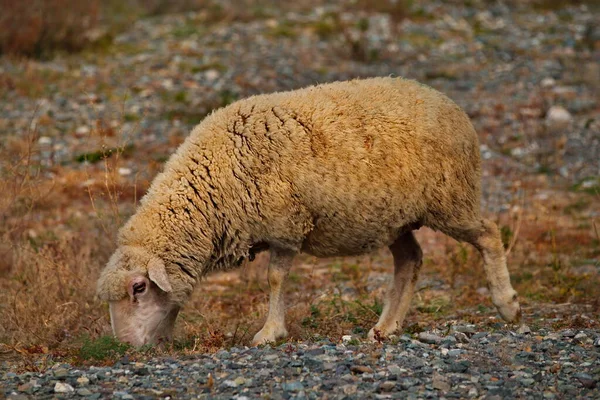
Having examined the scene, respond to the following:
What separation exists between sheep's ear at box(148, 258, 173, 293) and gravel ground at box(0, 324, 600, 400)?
24.8 inches

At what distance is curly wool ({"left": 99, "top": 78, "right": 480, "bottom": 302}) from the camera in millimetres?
6809

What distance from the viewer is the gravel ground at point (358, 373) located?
530cm

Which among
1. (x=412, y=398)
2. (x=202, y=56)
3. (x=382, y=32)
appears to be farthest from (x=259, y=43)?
(x=412, y=398)

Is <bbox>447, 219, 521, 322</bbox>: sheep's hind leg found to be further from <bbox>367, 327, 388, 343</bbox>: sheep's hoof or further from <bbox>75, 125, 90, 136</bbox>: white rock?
<bbox>75, 125, 90, 136</bbox>: white rock

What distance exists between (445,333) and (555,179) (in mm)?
6219

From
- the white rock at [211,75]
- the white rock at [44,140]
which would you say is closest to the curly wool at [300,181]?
the white rock at [44,140]

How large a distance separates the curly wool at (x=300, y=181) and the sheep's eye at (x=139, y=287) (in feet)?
0.50

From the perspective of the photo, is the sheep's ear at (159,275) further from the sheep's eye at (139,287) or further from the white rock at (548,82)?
the white rock at (548,82)

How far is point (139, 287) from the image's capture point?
263 inches

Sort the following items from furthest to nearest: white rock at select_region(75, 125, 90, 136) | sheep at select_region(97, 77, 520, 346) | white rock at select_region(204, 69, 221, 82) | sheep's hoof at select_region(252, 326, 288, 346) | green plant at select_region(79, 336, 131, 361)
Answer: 1. white rock at select_region(204, 69, 221, 82)
2. white rock at select_region(75, 125, 90, 136)
3. sheep's hoof at select_region(252, 326, 288, 346)
4. sheep at select_region(97, 77, 520, 346)
5. green plant at select_region(79, 336, 131, 361)

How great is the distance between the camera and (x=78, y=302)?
309 inches

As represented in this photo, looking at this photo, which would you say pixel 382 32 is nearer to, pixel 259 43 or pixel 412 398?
pixel 259 43

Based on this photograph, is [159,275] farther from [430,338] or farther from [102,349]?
[430,338]

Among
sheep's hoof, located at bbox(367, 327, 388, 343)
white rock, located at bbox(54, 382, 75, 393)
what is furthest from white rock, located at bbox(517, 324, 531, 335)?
white rock, located at bbox(54, 382, 75, 393)
